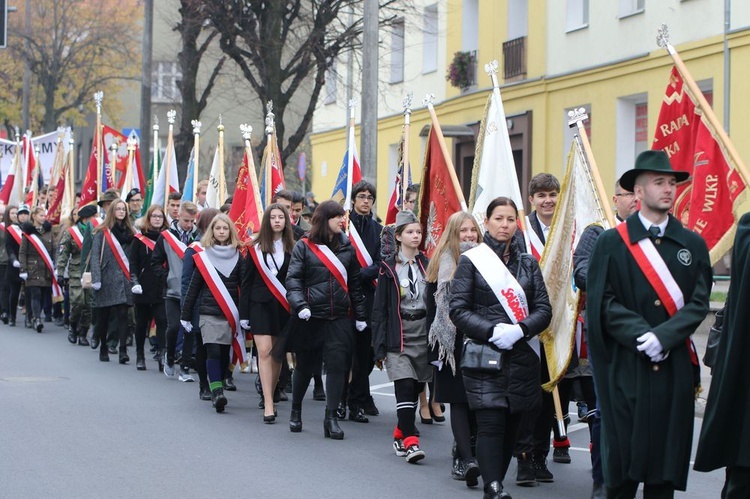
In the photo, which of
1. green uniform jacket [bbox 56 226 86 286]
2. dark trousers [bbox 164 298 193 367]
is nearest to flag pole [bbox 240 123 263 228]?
dark trousers [bbox 164 298 193 367]

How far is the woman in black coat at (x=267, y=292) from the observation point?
11180 mm

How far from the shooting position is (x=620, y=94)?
23.7m

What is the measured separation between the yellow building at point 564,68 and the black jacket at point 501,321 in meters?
13.1

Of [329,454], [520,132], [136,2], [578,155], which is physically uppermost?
[136,2]

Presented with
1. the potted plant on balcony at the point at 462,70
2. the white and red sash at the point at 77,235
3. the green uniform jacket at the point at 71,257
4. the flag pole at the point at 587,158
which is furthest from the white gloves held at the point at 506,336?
the potted plant on balcony at the point at 462,70

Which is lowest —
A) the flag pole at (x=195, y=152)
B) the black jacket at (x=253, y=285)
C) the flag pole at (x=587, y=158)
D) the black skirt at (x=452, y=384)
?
the black skirt at (x=452, y=384)

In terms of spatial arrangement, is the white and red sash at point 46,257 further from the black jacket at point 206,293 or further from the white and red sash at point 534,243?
the white and red sash at point 534,243

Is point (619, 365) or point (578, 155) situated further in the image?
point (578, 155)

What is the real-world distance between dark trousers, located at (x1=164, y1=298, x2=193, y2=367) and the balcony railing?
48.4 ft

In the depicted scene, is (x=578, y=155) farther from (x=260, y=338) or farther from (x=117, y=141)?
(x=117, y=141)

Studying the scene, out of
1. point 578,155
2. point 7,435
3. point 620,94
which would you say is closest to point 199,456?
point 7,435

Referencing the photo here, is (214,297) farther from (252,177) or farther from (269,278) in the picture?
(252,177)

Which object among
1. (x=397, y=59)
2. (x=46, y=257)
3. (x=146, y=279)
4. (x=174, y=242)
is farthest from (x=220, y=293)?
(x=397, y=59)

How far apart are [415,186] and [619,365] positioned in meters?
6.88
